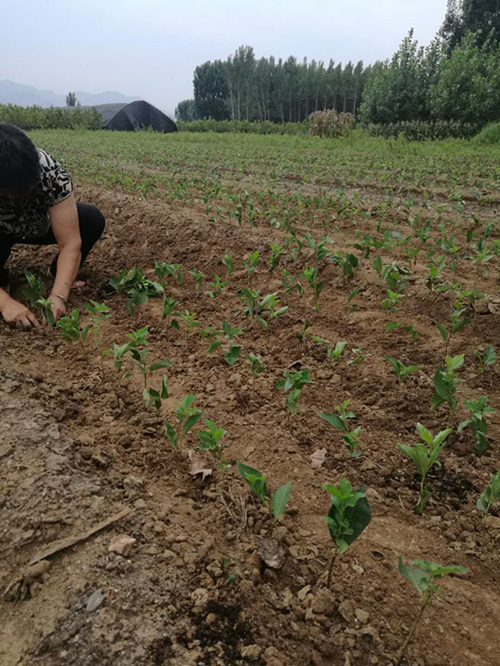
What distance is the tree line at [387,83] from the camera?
2034 centimetres

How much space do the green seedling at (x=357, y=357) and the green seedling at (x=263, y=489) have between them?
1.08 metres

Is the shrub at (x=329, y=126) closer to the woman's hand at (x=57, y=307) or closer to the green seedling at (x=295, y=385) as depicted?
the woman's hand at (x=57, y=307)

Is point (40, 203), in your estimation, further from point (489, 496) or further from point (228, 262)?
point (489, 496)

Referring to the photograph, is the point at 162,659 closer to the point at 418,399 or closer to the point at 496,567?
the point at 496,567

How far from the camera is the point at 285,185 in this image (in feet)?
24.0

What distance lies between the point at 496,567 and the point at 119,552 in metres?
1.14

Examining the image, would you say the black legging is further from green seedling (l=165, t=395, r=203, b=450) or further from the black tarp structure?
the black tarp structure

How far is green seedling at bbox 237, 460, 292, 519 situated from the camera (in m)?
1.42

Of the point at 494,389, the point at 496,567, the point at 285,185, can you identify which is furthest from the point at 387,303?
the point at 285,185

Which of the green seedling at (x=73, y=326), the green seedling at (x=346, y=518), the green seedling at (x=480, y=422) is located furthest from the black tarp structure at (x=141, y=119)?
the green seedling at (x=346, y=518)

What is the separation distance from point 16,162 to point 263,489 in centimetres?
194

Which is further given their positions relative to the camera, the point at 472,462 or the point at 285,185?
the point at 285,185

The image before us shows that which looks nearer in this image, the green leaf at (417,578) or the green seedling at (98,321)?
the green leaf at (417,578)

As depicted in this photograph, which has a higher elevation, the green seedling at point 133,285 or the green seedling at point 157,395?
the green seedling at point 133,285
